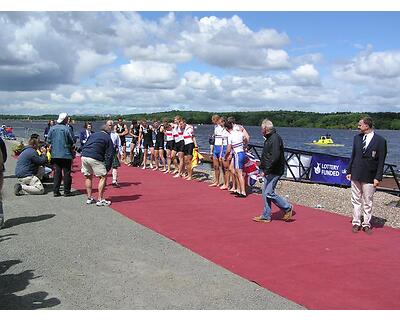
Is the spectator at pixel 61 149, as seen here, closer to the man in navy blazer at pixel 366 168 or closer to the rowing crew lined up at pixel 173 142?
the rowing crew lined up at pixel 173 142

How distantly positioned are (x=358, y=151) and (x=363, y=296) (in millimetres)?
3389

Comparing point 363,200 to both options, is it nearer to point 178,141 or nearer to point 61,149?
point 61,149

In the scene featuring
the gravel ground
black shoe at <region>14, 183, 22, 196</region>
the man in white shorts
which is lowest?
Result: the gravel ground

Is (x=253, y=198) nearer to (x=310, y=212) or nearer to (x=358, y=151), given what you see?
(x=310, y=212)

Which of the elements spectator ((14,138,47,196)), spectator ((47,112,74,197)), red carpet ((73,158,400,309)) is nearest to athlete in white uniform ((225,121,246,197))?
red carpet ((73,158,400,309))

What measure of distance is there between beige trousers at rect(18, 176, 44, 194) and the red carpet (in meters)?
1.70

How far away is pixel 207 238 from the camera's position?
22.2 ft

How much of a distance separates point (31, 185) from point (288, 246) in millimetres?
6659

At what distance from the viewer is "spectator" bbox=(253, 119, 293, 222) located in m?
7.74

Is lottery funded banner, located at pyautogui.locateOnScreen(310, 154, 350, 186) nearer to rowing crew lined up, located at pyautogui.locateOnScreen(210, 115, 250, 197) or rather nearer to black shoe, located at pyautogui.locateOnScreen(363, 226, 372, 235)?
rowing crew lined up, located at pyautogui.locateOnScreen(210, 115, 250, 197)

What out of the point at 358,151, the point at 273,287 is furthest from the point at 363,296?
the point at 358,151

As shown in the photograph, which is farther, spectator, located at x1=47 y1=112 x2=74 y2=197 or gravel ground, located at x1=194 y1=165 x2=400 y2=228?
spectator, located at x1=47 y1=112 x2=74 y2=197

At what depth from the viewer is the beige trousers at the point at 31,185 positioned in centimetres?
1024

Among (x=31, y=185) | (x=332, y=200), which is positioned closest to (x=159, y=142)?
(x=31, y=185)
